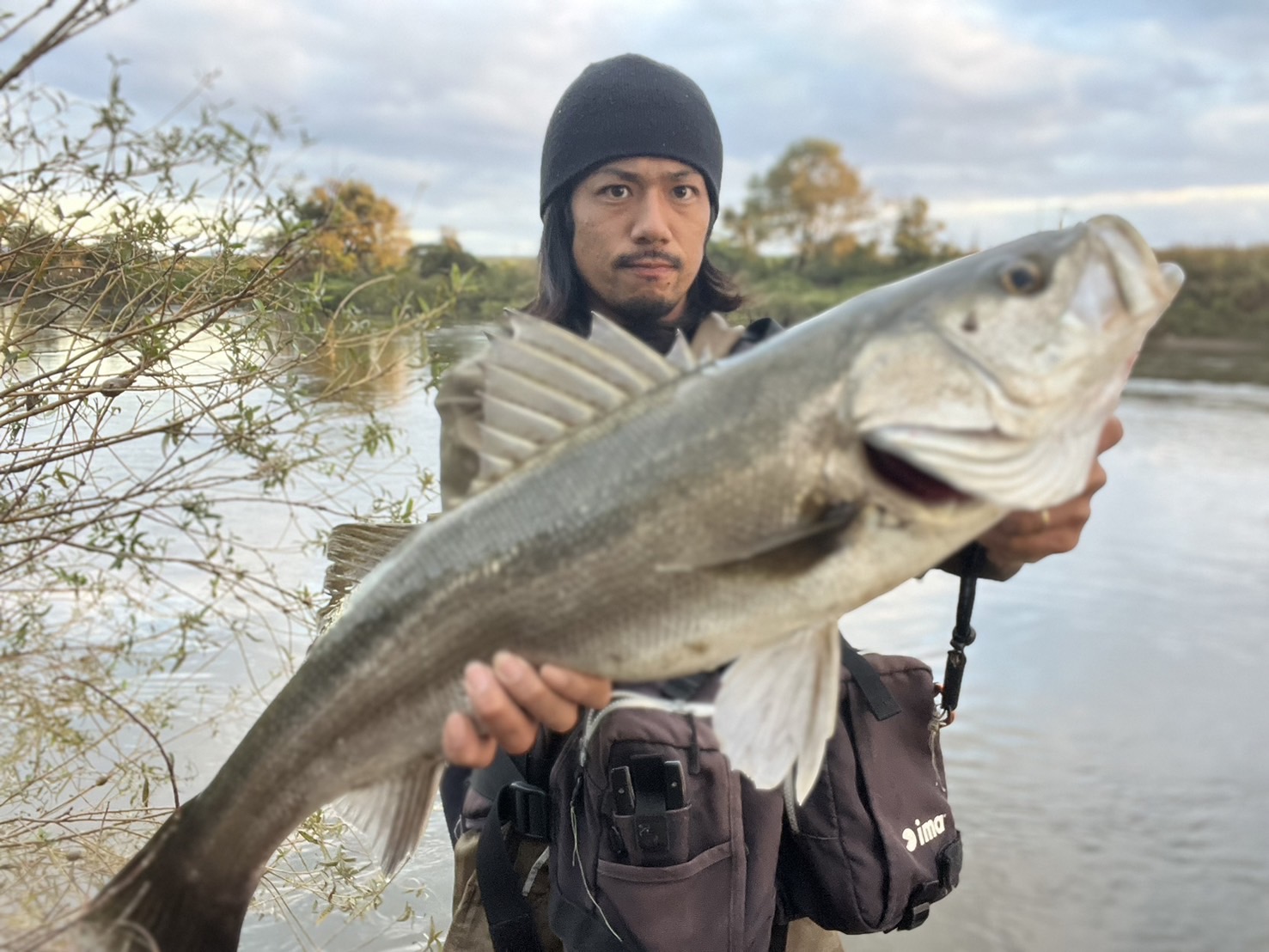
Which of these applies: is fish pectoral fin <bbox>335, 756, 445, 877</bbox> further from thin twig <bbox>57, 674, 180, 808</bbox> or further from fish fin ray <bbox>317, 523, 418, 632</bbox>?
thin twig <bbox>57, 674, 180, 808</bbox>

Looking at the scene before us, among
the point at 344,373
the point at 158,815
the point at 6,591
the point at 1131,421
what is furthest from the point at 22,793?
the point at 1131,421

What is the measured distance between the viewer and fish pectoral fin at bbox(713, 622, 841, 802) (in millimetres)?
1816

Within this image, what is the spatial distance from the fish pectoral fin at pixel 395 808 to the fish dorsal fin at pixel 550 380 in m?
0.68

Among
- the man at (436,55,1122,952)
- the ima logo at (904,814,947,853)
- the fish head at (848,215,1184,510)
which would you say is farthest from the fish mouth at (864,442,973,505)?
the ima logo at (904,814,947,853)

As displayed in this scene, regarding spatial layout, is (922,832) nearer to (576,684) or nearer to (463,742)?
(576,684)

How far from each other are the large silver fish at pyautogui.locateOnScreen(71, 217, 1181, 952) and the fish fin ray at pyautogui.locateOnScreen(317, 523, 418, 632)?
0.18 metres

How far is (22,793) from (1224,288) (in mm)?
34186

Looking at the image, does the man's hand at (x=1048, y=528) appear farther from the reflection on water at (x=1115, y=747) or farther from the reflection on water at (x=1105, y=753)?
the reflection on water at (x=1115, y=747)

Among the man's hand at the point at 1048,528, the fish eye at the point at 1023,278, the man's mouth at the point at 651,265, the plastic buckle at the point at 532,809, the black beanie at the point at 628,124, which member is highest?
the black beanie at the point at 628,124

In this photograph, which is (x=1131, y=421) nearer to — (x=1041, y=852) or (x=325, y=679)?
(x=1041, y=852)

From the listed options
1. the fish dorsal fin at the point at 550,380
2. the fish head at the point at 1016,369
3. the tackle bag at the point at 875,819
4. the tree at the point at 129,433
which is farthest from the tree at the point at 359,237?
the fish head at the point at 1016,369

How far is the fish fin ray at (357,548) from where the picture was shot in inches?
88.2

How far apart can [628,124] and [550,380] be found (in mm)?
2170

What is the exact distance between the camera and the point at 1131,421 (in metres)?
19.2
